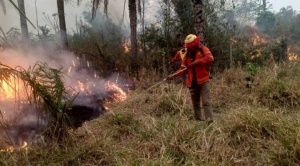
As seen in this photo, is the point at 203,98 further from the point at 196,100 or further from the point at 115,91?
the point at 115,91

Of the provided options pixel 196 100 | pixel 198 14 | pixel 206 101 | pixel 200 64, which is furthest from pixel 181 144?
pixel 198 14

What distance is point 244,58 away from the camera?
42.1 feet

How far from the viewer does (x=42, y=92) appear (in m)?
4.02

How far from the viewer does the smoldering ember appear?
3846 mm

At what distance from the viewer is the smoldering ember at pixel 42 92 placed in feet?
12.6

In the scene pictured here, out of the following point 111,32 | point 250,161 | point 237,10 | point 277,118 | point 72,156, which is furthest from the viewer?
point 237,10

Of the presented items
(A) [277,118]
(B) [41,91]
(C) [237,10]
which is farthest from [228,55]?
(C) [237,10]

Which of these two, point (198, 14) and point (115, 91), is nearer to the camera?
point (198, 14)

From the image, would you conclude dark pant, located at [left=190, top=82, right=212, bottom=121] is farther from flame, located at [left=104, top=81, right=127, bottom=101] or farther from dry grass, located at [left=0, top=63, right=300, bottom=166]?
flame, located at [left=104, top=81, right=127, bottom=101]

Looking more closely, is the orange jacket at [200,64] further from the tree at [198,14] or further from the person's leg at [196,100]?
the tree at [198,14]

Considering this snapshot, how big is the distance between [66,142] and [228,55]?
29.3 feet

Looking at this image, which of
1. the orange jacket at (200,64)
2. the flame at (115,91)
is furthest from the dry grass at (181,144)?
the flame at (115,91)

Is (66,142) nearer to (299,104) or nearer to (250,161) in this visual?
(250,161)

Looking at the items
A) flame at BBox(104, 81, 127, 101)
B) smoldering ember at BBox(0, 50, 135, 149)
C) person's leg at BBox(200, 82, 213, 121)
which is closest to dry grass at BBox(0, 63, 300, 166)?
smoldering ember at BBox(0, 50, 135, 149)
